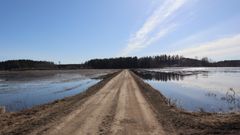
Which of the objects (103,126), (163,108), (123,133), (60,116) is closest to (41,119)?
(60,116)

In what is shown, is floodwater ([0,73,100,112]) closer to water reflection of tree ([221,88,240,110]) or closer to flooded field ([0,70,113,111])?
→ flooded field ([0,70,113,111])

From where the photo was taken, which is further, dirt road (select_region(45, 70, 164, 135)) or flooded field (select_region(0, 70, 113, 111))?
flooded field (select_region(0, 70, 113, 111))

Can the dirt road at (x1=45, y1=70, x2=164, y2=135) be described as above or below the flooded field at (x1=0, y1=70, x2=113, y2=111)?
above

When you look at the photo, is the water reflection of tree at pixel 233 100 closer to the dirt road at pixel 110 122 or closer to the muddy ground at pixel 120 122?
the muddy ground at pixel 120 122

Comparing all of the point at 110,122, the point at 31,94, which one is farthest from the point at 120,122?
the point at 31,94

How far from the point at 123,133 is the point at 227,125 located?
4.28 metres

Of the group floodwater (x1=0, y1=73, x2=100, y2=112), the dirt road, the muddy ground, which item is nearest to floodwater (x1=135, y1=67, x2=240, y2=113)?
the muddy ground

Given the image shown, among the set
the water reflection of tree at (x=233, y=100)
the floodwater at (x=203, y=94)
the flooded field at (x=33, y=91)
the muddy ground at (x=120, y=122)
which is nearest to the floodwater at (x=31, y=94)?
the flooded field at (x=33, y=91)

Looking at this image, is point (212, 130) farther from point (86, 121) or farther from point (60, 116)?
point (60, 116)

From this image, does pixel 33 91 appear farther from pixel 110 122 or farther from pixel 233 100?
pixel 110 122

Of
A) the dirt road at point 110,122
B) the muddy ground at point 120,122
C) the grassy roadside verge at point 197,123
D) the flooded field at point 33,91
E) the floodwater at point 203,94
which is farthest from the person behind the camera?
the flooded field at point 33,91

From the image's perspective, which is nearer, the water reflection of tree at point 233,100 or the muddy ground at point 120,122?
the muddy ground at point 120,122

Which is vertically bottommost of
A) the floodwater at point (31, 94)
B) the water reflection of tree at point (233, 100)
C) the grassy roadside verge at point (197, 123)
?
the water reflection of tree at point (233, 100)

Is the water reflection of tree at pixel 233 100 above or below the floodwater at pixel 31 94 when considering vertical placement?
below
